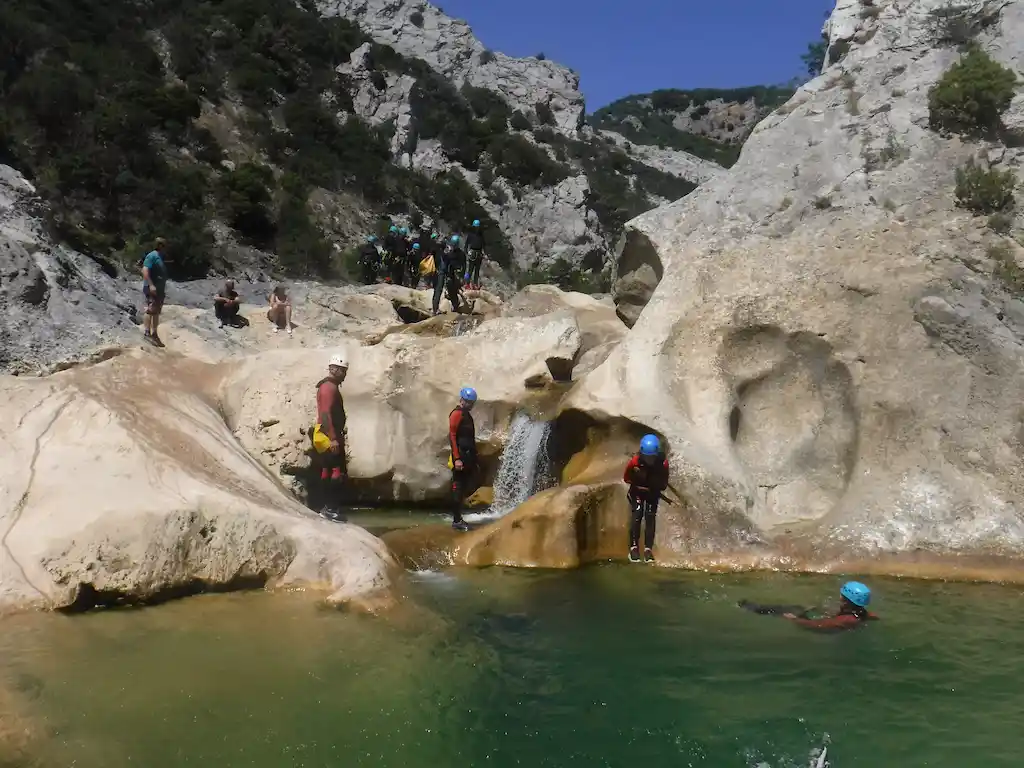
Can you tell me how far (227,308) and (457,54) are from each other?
49.1m

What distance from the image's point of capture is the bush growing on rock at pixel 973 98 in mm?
14289

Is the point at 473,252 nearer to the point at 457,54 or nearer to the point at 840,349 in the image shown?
the point at 840,349

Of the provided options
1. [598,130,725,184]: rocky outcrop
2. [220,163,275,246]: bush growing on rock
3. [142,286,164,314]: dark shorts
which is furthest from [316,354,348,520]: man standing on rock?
[598,130,725,184]: rocky outcrop

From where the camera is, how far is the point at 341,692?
639 cm

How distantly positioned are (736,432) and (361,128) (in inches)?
1511

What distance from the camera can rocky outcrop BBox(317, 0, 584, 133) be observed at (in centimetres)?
5853

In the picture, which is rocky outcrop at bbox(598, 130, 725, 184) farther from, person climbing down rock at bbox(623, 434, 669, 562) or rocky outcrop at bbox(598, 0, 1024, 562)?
person climbing down rock at bbox(623, 434, 669, 562)

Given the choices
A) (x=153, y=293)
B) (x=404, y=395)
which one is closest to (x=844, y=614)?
(x=404, y=395)

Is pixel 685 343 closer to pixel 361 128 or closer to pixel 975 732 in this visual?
pixel 975 732

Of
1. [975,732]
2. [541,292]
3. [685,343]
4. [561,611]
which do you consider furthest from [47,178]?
[975,732]

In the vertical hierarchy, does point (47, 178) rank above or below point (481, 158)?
below

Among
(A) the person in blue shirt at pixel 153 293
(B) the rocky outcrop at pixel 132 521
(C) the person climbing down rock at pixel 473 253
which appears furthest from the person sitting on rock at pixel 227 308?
(B) the rocky outcrop at pixel 132 521

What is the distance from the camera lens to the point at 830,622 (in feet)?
28.0

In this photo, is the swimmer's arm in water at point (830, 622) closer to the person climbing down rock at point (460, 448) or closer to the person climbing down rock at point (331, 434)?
the person climbing down rock at point (460, 448)
